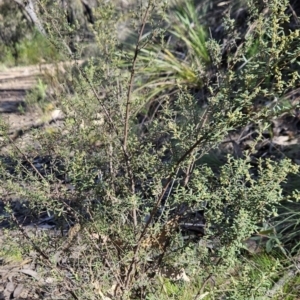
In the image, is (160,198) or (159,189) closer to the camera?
(160,198)

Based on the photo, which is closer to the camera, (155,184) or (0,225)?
(155,184)

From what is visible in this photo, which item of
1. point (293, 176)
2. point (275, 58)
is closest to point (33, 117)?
point (293, 176)

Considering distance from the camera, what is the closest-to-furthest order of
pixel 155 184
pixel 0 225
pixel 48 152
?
pixel 155 184 < pixel 48 152 < pixel 0 225

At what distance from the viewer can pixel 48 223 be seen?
3.50 m

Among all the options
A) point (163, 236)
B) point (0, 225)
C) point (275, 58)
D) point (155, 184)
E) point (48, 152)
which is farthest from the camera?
point (0, 225)

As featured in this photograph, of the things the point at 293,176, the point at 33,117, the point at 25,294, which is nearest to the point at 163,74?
the point at 33,117

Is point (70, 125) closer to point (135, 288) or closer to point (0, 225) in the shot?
point (135, 288)

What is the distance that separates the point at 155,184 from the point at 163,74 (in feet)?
11.0

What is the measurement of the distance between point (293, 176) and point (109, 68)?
52.9 inches

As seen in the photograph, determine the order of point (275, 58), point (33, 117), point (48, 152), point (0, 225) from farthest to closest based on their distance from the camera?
point (33, 117) < point (0, 225) < point (48, 152) < point (275, 58)

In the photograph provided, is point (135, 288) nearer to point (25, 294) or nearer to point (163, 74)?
point (25, 294)

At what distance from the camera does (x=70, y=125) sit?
2.61m

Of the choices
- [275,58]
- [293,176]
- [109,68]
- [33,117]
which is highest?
[275,58]

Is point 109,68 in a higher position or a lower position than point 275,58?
lower
